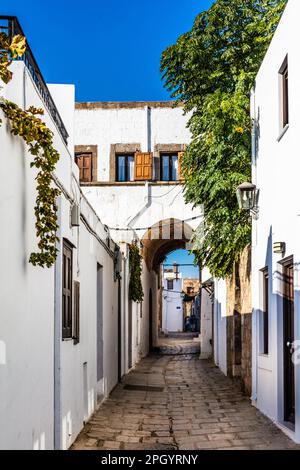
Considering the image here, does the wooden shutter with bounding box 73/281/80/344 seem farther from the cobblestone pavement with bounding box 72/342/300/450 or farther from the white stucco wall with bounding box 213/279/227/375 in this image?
the white stucco wall with bounding box 213/279/227/375

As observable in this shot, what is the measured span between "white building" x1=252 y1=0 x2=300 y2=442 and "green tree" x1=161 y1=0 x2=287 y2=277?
7.20 ft

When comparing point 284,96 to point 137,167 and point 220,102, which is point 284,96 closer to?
point 220,102

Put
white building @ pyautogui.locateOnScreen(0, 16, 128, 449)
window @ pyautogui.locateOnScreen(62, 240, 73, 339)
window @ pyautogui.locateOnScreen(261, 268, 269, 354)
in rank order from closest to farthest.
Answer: white building @ pyautogui.locateOnScreen(0, 16, 128, 449) < window @ pyautogui.locateOnScreen(62, 240, 73, 339) < window @ pyautogui.locateOnScreen(261, 268, 269, 354)

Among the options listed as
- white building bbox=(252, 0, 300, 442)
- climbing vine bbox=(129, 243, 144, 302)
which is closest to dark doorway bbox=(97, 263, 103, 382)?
white building bbox=(252, 0, 300, 442)

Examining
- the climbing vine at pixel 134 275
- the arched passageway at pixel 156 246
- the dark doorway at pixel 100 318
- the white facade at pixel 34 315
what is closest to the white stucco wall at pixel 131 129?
the arched passageway at pixel 156 246

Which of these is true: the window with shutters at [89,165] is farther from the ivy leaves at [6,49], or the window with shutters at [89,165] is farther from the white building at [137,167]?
the ivy leaves at [6,49]

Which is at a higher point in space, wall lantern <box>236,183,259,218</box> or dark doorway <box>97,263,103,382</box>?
wall lantern <box>236,183,259,218</box>

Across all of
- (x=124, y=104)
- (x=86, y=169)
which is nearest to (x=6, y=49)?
(x=86, y=169)

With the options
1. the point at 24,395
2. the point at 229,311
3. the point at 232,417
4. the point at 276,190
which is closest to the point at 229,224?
the point at 229,311

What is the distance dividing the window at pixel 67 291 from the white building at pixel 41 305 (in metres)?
0.02

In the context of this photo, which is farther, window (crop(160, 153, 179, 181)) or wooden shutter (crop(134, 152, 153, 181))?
window (crop(160, 153, 179, 181))

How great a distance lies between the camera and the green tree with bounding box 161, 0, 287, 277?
13398 millimetres

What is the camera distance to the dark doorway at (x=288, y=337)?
858 centimetres

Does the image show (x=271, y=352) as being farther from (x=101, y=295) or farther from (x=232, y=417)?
(x=101, y=295)
